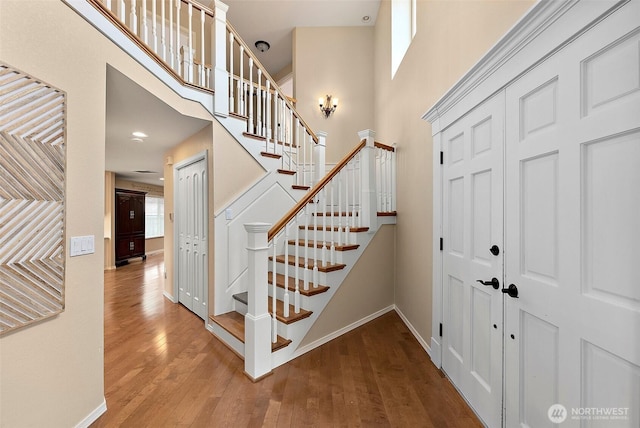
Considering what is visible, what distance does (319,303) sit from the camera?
2.44 m

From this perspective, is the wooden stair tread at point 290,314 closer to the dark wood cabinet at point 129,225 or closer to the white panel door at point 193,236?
the white panel door at point 193,236

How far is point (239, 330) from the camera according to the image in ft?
7.89

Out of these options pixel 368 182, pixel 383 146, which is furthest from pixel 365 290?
pixel 383 146

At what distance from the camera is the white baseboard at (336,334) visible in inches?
90.6

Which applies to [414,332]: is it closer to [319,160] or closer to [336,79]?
[319,160]

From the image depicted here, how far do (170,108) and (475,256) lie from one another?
9.08 ft

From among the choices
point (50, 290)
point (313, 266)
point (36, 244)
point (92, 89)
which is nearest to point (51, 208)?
point (36, 244)

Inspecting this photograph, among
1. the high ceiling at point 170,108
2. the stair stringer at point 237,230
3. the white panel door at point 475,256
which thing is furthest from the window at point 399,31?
the stair stringer at point 237,230

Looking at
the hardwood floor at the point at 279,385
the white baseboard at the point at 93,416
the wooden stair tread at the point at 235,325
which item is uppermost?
the wooden stair tread at the point at 235,325

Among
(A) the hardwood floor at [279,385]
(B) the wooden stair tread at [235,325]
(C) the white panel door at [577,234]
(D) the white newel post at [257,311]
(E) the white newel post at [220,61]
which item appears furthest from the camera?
(E) the white newel post at [220,61]

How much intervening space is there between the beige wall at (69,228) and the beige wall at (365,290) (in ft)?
5.01

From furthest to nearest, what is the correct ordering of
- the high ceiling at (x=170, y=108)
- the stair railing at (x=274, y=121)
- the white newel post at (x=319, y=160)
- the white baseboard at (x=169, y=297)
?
1. the white newel post at (x=319, y=160)
2. the white baseboard at (x=169, y=297)
3. the stair railing at (x=274, y=121)
4. the high ceiling at (x=170, y=108)

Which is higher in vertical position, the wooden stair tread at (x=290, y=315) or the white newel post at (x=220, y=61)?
the white newel post at (x=220, y=61)

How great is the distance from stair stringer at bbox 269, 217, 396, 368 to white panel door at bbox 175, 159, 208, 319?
104 centimetres
